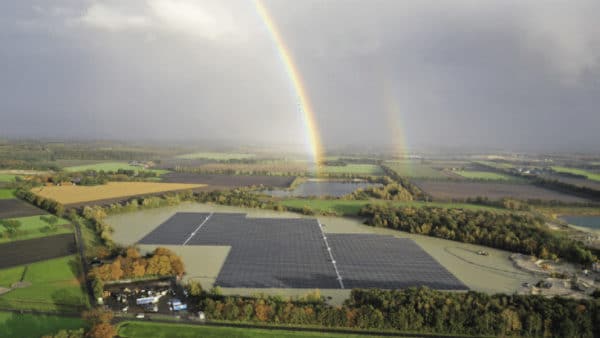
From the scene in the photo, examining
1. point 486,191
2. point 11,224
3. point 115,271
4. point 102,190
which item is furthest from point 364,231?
point 102,190

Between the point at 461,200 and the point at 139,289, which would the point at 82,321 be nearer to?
the point at 139,289

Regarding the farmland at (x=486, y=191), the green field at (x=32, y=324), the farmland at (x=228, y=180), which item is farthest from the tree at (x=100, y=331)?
the farmland at (x=486, y=191)

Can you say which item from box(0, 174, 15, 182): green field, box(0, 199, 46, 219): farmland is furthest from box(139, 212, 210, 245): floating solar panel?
box(0, 174, 15, 182): green field

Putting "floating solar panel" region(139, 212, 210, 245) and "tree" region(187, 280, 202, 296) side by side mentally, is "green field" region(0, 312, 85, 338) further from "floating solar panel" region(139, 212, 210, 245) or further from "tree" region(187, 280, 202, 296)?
"floating solar panel" region(139, 212, 210, 245)

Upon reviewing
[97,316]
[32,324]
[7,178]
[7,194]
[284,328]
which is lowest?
[284,328]

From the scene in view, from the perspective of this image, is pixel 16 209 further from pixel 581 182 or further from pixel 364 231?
pixel 581 182

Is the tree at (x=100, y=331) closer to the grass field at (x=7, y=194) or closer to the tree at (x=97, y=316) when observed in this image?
the tree at (x=97, y=316)

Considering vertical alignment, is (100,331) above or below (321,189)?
below
